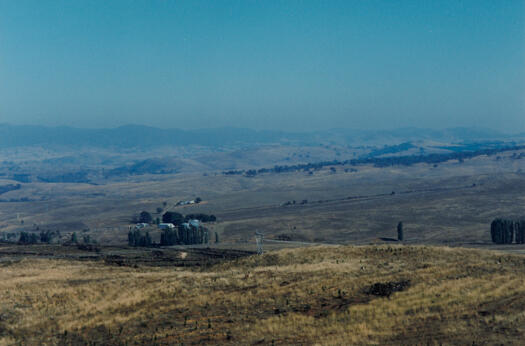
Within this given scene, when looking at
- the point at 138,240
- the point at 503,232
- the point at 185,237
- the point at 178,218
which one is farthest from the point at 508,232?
the point at 178,218

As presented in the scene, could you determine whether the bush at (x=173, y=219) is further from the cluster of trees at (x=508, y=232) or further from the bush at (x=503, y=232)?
the cluster of trees at (x=508, y=232)

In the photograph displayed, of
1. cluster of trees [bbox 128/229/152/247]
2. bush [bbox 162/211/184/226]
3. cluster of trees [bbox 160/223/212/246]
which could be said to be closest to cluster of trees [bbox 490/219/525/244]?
cluster of trees [bbox 160/223/212/246]

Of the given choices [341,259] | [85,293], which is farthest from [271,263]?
[85,293]

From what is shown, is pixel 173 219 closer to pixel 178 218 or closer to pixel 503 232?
pixel 178 218

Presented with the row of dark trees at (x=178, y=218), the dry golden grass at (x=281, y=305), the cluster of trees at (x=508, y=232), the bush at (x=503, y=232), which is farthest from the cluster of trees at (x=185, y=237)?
the dry golden grass at (x=281, y=305)

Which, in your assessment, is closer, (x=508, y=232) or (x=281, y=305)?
(x=281, y=305)

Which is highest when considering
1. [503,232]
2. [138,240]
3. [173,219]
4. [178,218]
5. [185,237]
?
[503,232]

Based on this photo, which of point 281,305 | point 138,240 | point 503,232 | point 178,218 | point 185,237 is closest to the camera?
point 281,305
